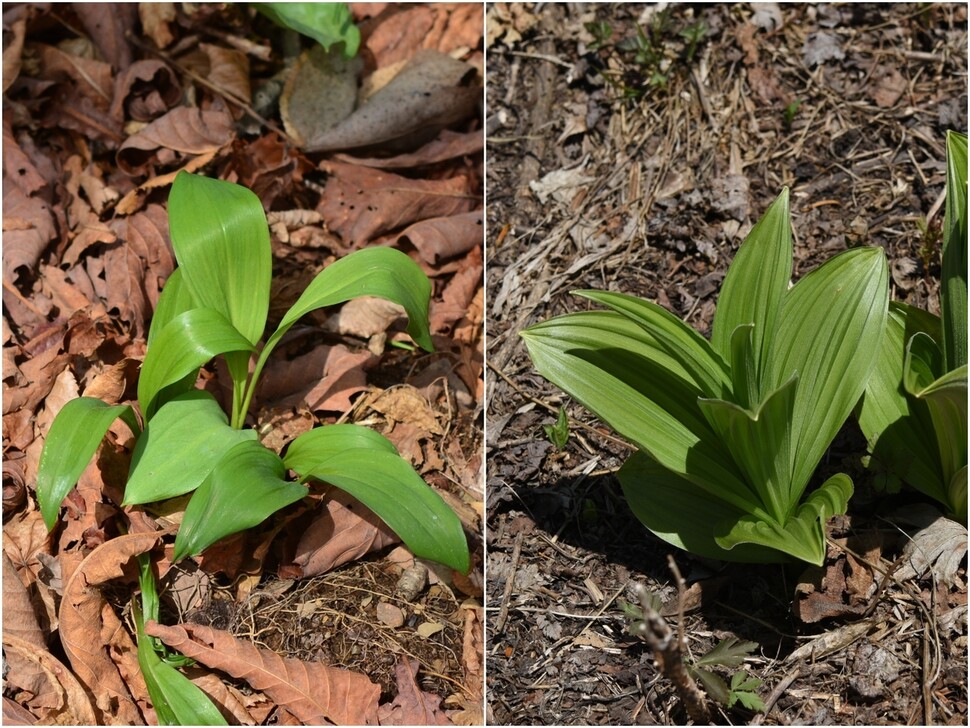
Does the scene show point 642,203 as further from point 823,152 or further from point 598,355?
point 598,355

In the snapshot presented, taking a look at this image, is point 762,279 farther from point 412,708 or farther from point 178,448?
point 178,448

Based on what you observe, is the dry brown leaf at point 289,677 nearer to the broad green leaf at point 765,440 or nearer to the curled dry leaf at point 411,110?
the broad green leaf at point 765,440

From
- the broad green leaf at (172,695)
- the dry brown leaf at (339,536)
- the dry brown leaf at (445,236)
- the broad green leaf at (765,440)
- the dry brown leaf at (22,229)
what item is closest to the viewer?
the broad green leaf at (765,440)

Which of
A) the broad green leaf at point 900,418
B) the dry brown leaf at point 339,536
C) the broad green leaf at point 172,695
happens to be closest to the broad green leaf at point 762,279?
the broad green leaf at point 900,418

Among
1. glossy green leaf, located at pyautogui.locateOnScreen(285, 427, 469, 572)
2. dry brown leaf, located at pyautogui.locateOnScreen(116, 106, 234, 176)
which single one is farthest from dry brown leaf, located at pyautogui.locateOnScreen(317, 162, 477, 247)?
glossy green leaf, located at pyautogui.locateOnScreen(285, 427, 469, 572)

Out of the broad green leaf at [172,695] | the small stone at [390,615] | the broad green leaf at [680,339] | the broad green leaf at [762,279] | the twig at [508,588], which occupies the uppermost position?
the broad green leaf at [762,279]

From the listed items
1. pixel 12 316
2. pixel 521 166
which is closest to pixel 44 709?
pixel 12 316

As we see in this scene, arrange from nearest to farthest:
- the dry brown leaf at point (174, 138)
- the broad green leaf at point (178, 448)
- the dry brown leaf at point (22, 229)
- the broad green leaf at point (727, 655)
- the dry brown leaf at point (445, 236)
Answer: the broad green leaf at point (727, 655), the broad green leaf at point (178, 448), the dry brown leaf at point (22, 229), the dry brown leaf at point (445, 236), the dry brown leaf at point (174, 138)

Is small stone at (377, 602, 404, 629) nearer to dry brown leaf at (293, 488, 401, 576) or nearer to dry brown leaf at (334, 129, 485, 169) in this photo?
dry brown leaf at (293, 488, 401, 576)
